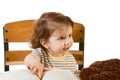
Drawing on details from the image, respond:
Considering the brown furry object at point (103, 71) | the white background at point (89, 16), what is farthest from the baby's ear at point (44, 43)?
the white background at point (89, 16)

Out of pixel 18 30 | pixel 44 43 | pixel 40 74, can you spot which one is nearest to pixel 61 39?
pixel 44 43

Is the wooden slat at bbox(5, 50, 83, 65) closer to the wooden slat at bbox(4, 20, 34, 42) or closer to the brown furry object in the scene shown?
the wooden slat at bbox(4, 20, 34, 42)

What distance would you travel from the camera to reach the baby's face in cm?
75

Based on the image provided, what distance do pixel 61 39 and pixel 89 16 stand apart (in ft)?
3.04

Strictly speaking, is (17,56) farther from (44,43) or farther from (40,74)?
(40,74)

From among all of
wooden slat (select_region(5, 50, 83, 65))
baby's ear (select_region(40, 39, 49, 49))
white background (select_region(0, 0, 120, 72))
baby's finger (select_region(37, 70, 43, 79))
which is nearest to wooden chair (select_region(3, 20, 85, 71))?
wooden slat (select_region(5, 50, 83, 65))

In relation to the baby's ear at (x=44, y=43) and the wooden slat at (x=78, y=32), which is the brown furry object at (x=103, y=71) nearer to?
the baby's ear at (x=44, y=43)

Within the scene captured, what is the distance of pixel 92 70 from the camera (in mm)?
374

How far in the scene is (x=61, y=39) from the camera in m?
0.76

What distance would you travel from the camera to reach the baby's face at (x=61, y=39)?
29.6 inches

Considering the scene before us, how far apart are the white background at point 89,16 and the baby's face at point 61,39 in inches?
32.4

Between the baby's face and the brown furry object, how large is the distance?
0.35 meters

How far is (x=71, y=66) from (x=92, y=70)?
0.54 m

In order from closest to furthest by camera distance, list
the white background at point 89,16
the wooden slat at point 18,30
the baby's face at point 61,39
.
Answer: the baby's face at point 61,39, the wooden slat at point 18,30, the white background at point 89,16
